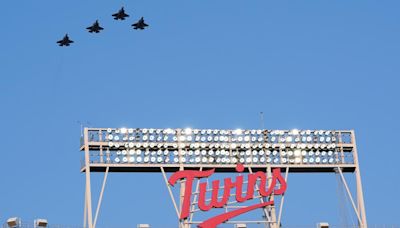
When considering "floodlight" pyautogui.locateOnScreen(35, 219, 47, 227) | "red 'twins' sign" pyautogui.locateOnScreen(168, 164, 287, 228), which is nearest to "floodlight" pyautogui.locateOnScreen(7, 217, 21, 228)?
"floodlight" pyautogui.locateOnScreen(35, 219, 47, 227)

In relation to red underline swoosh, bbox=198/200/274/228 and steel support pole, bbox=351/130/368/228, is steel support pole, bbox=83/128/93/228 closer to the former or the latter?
red underline swoosh, bbox=198/200/274/228

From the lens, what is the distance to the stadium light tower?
99.4 m

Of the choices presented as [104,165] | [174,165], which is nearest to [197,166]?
[174,165]

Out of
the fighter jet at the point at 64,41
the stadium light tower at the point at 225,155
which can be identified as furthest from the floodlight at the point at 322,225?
the fighter jet at the point at 64,41

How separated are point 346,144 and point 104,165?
23354 millimetres

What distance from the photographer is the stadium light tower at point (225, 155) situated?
9944cm

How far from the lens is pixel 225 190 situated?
101m

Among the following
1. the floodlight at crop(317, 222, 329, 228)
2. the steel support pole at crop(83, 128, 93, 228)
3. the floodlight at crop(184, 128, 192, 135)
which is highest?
the floodlight at crop(184, 128, 192, 135)

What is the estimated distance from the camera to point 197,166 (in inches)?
3984

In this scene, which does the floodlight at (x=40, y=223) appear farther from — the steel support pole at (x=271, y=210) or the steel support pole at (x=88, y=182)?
the steel support pole at (x=271, y=210)

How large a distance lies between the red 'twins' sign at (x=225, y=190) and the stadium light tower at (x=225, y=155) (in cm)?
9

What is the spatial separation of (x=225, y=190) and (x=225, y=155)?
11.8ft

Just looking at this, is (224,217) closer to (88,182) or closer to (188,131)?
(188,131)

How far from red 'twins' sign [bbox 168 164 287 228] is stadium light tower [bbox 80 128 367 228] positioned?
9 centimetres
